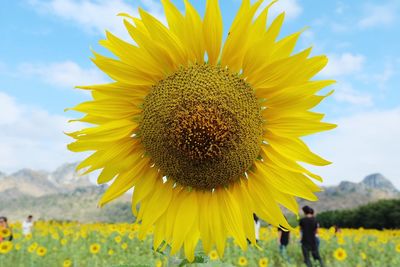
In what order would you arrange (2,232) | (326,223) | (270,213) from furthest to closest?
(326,223) < (2,232) < (270,213)

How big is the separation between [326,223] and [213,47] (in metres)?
35.5

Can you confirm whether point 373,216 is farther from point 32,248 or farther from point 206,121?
point 206,121

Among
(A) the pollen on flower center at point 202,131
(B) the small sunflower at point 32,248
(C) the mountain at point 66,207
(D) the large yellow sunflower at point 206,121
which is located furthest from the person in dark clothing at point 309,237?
(C) the mountain at point 66,207

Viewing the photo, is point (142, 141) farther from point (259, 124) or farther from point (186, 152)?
point (259, 124)

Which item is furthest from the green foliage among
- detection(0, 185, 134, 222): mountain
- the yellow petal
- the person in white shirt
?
detection(0, 185, 134, 222): mountain

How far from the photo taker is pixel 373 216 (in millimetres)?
31281

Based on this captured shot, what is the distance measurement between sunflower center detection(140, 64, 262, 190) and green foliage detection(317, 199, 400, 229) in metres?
30.9

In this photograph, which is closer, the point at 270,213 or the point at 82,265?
the point at 270,213

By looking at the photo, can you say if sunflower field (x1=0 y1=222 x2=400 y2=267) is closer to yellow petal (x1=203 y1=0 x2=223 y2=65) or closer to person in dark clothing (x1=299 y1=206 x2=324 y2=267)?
person in dark clothing (x1=299 y1=206 x2=324 y2=267)

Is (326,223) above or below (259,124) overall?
above

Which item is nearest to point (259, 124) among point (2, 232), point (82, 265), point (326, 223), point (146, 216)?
point (146, 216)

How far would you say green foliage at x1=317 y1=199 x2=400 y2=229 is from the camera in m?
30.2

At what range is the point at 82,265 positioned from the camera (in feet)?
31.3

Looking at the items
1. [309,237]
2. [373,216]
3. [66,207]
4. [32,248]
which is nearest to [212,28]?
[32,248]
